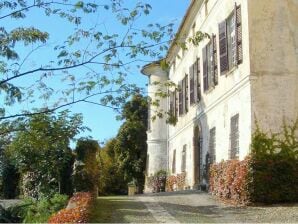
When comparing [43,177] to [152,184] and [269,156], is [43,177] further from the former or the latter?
[152,184]

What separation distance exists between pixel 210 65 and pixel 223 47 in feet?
7.69

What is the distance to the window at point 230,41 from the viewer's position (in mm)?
16609

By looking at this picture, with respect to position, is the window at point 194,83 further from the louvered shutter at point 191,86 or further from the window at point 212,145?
the window at point 212,145

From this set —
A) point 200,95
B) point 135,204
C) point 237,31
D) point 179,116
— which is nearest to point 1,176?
point 179,116

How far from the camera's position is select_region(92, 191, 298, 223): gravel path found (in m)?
12.0

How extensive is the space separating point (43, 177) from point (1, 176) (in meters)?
12.4

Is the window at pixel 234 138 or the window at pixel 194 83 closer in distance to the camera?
the window at pixel 234 138

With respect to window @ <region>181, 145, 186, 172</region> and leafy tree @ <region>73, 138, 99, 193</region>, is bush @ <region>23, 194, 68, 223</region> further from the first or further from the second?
window @ <region>181, 145, 186, 172</region>

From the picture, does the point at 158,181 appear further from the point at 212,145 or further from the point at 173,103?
the point at 212,145

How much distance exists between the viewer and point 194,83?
23.8m

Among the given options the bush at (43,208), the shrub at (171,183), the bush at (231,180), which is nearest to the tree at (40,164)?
the bush at (43,208)

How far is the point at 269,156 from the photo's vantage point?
48.9 feet

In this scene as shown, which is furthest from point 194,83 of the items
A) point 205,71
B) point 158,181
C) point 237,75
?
point 158,181

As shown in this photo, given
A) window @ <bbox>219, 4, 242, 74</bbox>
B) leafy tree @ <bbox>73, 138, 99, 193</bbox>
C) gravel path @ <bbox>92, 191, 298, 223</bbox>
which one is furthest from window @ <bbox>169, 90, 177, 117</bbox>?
gravel path @ <bbox>92, 191, 298, 223</bbox>
